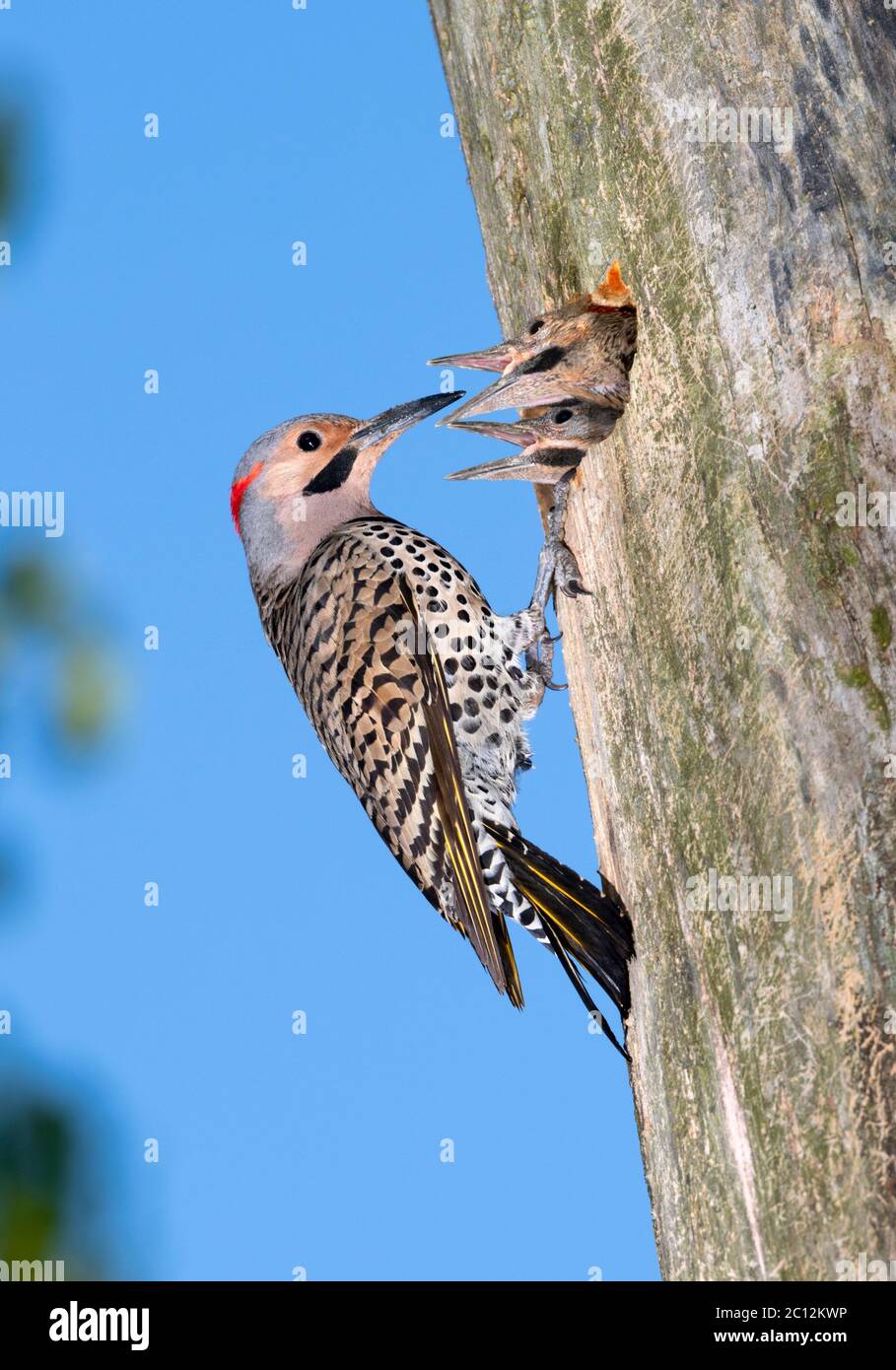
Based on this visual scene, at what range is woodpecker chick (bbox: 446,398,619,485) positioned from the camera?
11.0 ft

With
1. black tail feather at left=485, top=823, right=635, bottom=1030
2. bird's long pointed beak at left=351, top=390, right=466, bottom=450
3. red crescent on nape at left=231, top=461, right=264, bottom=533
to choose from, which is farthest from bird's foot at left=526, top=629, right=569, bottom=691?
red crescent on nape at left=231, top=461, right=264, bottom=533

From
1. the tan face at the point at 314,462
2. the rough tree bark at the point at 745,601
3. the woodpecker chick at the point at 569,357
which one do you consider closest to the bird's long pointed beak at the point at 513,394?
the woodpecker chick at the point at 569,357

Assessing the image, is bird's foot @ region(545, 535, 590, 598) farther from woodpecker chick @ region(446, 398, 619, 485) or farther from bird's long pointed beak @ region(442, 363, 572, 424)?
bird's long pointed beak @ region(442, 363, 572, 424)

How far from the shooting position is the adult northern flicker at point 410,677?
3.50m

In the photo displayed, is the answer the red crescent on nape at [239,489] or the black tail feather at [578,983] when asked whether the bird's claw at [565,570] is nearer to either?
the black tail feather at [578,983]

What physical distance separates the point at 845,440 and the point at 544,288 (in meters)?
1.16

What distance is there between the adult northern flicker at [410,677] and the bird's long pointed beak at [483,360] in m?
0.52

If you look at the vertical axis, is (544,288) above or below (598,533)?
above

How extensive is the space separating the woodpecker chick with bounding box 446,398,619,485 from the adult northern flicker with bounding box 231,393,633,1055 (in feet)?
1.05

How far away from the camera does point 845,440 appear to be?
2.52m

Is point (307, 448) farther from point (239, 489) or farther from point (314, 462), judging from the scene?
point (239, 489)

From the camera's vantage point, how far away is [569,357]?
3279 mm
